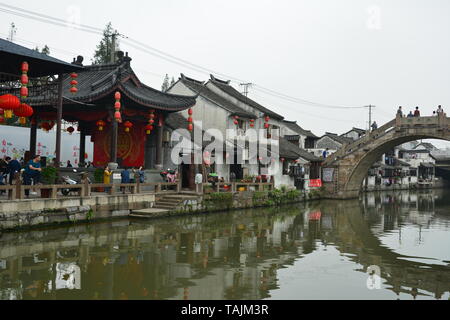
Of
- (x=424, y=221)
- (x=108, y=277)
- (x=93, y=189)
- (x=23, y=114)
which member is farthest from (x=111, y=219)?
(x=424, y=221)

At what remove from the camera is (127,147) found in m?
21.8

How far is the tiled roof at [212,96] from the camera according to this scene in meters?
28.6

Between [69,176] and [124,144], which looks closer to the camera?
[69,176]

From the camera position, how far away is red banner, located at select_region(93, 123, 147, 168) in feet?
71.2

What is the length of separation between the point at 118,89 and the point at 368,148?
22062 mm

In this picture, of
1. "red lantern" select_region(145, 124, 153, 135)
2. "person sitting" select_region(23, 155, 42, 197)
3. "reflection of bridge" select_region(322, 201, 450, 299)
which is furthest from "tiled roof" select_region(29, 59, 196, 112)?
"reflection of bridge" select_region(322, 201, 450, 299)

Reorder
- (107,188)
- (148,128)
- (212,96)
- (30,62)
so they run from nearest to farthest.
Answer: (30,62) → (107,188) → (148,128) → (212,96)

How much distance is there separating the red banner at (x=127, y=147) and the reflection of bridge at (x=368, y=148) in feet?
58.8

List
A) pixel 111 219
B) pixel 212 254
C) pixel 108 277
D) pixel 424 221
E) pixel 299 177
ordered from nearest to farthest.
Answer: pixel 108 277 → pixel 212 254 → pixel 111 219 → pixel 424 221 → pixel 299 177

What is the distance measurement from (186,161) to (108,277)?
13991 millimetres

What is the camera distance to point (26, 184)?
46.4 feet

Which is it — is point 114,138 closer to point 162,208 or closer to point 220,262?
point 162,208

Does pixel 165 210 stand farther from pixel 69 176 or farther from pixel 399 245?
pixel 399 245

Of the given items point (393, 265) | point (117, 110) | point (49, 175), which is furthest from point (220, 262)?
point (117, 110)
